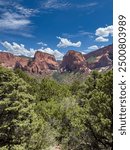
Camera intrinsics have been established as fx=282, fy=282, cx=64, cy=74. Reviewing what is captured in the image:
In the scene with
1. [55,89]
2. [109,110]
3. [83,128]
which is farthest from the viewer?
[55,89]

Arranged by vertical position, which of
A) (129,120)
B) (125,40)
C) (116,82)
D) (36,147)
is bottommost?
(36,147)

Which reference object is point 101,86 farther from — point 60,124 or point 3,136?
point 60,124

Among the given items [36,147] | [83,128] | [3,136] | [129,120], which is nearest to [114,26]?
[129,120]

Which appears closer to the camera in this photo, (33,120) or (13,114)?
(13,114)

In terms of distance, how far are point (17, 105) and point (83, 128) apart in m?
4.96

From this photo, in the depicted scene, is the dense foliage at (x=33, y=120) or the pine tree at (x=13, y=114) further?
the pine tree at (x=13, y=114)

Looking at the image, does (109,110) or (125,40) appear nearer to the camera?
(125,40)

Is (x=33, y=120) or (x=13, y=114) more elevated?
(x=13, y=114)

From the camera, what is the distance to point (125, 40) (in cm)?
631

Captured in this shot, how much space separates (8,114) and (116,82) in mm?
15293

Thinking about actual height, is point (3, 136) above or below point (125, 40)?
below

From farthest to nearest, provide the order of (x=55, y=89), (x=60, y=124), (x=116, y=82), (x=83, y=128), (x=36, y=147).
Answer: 1. (x=55, y=89)
2. (x=60, y=124)
3. (x=36, y=147)
4. (x=83, y=128)
5. (x=116, y=82)

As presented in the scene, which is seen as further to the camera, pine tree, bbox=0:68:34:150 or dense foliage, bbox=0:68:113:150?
pine tree, bbox=0:68:34:150

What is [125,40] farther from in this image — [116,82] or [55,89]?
[55,89]
